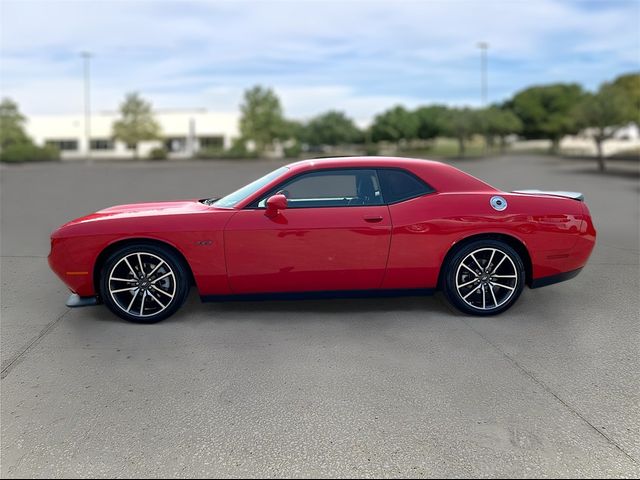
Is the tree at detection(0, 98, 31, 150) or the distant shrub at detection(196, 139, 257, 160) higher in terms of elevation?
the tree at detection(0, 98, 31, 150)

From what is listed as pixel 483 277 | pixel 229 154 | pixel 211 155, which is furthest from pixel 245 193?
pixel 211 155

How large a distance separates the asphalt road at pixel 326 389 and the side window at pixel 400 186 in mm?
1114

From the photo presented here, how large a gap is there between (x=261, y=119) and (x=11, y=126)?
106 feet

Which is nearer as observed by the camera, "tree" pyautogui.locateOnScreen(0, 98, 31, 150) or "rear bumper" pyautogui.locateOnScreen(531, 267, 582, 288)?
"rear bumper" pyautogui.locateOnScreen(531, 267, 582, 288)

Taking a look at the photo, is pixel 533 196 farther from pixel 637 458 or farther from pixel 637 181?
pixel 637 181

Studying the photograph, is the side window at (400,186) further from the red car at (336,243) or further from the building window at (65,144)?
the building window at (65,144)

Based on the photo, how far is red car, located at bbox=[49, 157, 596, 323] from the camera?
516cm

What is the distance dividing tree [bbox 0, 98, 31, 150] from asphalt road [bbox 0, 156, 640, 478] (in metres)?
77.9

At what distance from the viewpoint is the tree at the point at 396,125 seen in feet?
311

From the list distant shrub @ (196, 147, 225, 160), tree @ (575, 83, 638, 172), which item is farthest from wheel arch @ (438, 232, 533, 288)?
distant shrub @ (196, 147, 225, 160)

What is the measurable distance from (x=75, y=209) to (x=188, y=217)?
1049cm

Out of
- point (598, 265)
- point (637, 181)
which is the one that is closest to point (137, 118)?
point (637, 181)

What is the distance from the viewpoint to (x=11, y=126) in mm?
75375

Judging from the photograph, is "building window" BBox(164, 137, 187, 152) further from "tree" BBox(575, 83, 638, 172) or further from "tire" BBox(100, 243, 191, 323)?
"tire" BBox(100, 243, 191, 323)
